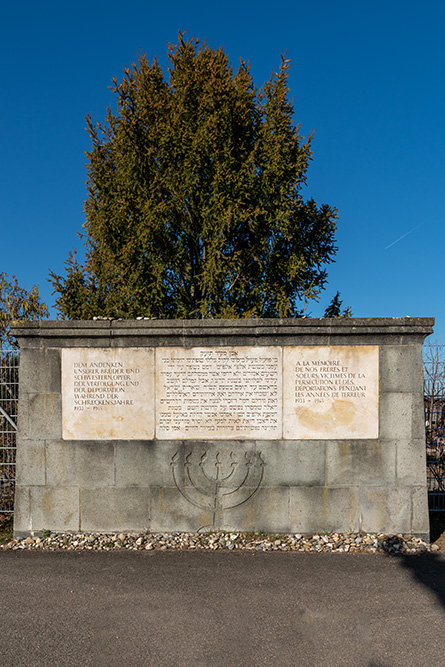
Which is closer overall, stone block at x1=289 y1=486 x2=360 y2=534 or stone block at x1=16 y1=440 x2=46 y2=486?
stone block at x1=289 y1=486 x2=360 y2=534

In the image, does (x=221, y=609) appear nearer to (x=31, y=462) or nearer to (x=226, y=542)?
(x=226, y=542)

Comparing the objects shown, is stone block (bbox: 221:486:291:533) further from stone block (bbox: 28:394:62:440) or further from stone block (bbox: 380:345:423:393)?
stone block (bbox: 28:394:62:440)

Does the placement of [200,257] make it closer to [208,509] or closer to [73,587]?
[208,509]

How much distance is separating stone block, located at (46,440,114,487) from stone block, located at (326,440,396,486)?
287 cm

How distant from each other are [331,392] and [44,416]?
→ 3.78 metres

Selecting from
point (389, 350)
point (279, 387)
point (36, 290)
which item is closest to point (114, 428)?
point (279, 387)

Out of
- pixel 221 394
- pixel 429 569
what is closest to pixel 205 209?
pixel 221 394

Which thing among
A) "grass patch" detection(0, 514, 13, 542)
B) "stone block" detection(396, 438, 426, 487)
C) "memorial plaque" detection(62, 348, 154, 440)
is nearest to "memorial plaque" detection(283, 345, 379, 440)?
"stone block" detection(396, 438, 426, 487)

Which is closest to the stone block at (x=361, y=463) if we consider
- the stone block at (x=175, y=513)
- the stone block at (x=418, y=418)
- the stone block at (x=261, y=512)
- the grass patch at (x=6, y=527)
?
the stone block at (x=418, y=418)

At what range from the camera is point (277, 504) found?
597cm

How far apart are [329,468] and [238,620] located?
2.48 metres

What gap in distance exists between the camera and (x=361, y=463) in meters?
6.00

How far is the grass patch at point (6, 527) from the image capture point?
6242 millimetres

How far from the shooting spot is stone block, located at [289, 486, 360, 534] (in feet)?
19.6
